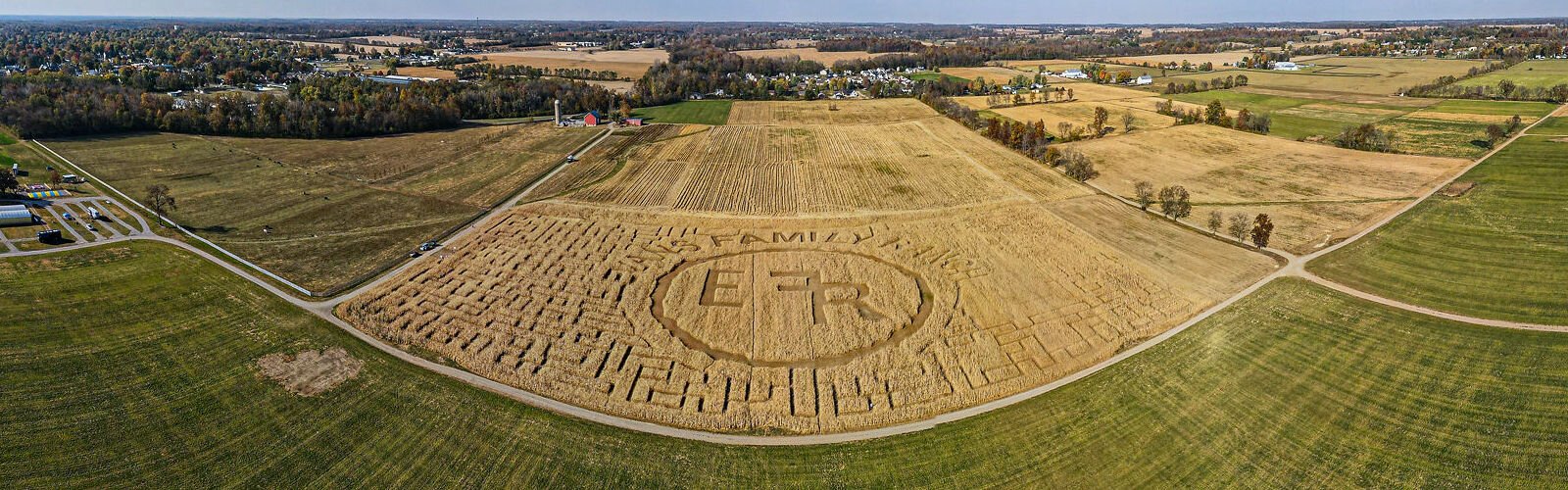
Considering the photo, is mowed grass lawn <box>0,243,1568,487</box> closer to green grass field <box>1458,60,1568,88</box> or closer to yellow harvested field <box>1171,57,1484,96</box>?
yellow harvested field <box>1171,57,1484,96</box>

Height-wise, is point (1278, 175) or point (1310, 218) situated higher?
point (1278, 175)

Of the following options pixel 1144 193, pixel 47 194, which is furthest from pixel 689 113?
pixel 47 194

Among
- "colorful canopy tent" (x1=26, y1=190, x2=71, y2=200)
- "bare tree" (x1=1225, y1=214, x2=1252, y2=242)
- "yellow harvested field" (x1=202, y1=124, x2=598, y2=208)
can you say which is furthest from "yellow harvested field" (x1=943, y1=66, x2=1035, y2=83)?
"colorful canopy tent" (x1=26, y1=190, x2=71, y2=200)

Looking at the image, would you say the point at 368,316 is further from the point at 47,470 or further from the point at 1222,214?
the point at 1222,214

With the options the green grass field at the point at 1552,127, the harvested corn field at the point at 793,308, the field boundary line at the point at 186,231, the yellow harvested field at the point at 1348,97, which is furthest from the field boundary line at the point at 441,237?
the yellow harvested field at the point at 1348,97

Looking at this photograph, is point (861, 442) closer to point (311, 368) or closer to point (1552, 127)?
point (311, 368)

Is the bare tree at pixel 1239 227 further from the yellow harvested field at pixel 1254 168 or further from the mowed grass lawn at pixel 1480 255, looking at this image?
the yellow harvested field at pixel 1254 168
